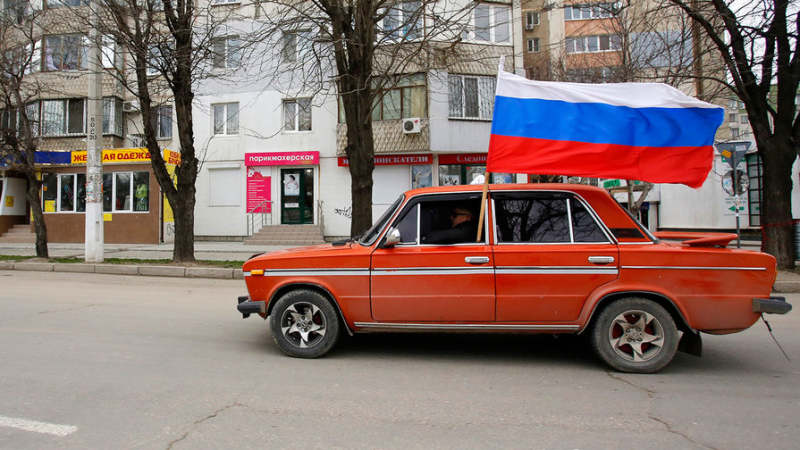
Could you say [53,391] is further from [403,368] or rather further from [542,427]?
[542,427]

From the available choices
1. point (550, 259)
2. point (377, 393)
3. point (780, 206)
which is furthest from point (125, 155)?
point (780, 206)

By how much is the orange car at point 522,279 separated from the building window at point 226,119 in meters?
18.9

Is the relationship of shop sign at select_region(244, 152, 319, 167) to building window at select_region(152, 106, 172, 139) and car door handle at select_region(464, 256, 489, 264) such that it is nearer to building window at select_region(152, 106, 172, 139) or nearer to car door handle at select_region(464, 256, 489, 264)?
building window at select_region(152, 106, 172, 139)

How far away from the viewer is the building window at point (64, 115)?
22.9 metres

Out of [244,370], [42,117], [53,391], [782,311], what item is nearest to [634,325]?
[782,311]

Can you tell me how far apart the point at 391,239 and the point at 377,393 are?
1393 mm

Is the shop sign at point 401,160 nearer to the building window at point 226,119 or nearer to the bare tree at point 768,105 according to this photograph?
the building window at point 226,119

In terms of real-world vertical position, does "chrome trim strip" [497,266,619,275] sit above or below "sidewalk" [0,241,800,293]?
above

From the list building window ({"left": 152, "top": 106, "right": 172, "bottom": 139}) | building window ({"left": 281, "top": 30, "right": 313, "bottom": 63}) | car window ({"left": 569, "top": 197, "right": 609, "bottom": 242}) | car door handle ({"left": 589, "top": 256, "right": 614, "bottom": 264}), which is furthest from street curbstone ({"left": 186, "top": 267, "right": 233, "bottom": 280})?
building window ({"left": 152, "top": 106, "right": 172, "bottom": 139})

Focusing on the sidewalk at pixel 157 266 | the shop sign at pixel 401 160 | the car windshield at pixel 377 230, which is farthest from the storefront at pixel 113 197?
the car windshield at pixel 377 230

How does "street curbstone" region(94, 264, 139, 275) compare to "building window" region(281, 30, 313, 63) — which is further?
"street curbstone" region(94, 264, 139, 275)

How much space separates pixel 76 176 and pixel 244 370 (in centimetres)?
2143

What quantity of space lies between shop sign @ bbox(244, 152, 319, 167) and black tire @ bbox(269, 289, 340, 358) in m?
16.8

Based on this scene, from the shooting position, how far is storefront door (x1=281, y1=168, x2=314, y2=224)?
2170cm
